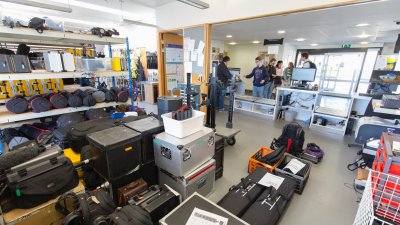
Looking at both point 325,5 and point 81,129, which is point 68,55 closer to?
point 81,129

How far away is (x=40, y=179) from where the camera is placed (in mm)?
1372

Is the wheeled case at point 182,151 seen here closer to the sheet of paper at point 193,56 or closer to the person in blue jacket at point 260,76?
the sheet of paper at point 193,56

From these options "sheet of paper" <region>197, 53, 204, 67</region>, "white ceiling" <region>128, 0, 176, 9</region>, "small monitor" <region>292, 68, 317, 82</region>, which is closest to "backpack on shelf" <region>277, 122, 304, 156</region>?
"small monitor" <region>292, 68, 317, 82</region>

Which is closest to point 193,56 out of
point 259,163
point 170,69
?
point 170,69

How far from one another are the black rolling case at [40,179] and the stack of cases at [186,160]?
77 centimetres

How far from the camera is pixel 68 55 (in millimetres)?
2449

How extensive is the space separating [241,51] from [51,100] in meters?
8.97

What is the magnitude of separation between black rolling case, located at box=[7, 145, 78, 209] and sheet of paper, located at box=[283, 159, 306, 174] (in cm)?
238

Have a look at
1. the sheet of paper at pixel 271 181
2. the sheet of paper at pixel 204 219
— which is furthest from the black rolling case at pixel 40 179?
the sheet of paper at pixel 271 181

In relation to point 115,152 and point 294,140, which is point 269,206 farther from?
point 294,140

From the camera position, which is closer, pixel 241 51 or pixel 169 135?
pixel 169 135

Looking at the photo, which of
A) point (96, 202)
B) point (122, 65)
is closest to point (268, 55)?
point (122, 65)

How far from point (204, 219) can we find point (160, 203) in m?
0.40

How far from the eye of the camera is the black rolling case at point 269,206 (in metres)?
1.60
